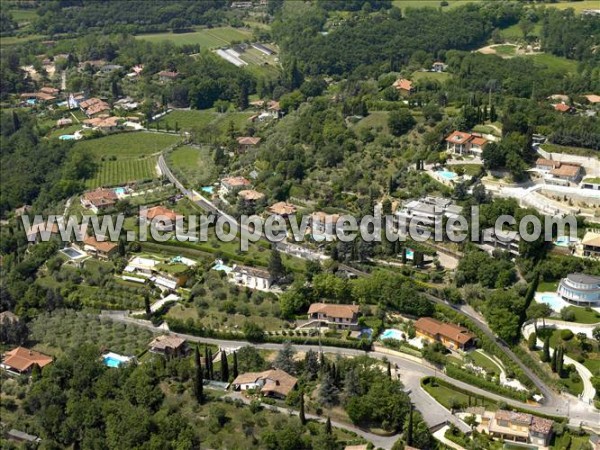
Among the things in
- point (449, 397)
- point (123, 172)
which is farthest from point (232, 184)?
point (449, 397)

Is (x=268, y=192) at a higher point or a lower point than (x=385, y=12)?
lower

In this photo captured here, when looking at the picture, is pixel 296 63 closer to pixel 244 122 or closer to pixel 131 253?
pixel 244 122

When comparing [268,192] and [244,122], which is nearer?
[268,192]

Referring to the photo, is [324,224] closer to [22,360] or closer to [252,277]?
[252,277]

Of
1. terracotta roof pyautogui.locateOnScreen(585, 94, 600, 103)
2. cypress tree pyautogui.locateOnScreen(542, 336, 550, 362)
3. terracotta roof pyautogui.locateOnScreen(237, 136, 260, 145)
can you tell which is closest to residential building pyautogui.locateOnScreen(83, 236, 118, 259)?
terracotta roof pyautogui.locateOnScreen(237, 136, 260, 145)

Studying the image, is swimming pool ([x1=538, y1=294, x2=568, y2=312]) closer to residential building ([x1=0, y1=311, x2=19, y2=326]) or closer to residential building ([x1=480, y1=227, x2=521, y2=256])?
residential building ([x1=480, y1=227, x2=521, y2=256])

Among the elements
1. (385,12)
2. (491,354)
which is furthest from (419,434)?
(385,12)

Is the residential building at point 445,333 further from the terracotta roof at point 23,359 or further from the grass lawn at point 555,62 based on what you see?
the grass lawn at point 555,62
